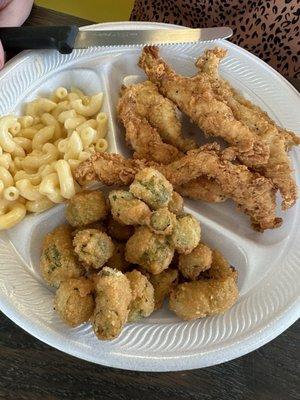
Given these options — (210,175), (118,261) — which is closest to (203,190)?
(210,175)

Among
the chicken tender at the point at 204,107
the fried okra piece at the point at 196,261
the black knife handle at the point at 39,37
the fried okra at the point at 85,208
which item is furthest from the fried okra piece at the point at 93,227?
the black knife handle at the point at 39,37

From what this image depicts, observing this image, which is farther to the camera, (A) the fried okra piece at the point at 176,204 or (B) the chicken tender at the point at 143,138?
(B) the chicken tender at the point at 143,138

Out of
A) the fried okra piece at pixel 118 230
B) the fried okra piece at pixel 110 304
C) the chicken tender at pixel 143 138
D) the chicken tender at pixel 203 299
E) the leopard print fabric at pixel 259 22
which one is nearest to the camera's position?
the fried okra piece at pixel 110 304

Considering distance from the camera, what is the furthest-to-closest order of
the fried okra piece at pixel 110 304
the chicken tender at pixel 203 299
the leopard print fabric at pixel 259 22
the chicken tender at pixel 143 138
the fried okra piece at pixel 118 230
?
1. the leopard print fabric at pixel 259 22
2. the chicken tender at pixel 143 138
3. the fried okra piece at pixel 118 230
4. the chicken tender at pixel 203 299
5. the fried okra piece at pixel 110 304

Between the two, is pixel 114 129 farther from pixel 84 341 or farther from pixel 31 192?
pixel 84 341

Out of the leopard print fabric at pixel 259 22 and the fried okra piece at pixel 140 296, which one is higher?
the leopard print fabric at pixel 259 22

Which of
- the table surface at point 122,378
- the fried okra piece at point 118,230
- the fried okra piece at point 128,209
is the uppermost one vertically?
the fried okra piece at point 128,209

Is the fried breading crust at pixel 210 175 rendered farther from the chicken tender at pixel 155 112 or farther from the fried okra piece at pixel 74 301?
the fried okra piece at pixel 74 301
